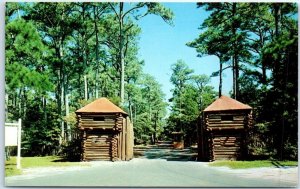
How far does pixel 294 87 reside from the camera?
1046 centimetres

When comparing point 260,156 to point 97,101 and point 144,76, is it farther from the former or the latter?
point 97,101

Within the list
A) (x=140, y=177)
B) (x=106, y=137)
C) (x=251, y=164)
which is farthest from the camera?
(x=106, y=137)

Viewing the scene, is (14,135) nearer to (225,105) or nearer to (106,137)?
(106,137)

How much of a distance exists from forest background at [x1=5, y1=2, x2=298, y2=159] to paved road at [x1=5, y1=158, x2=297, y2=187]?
2.27 feet

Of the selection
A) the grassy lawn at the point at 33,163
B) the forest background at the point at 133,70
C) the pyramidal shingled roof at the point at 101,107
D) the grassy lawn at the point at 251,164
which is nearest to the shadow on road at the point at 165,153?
the forest background at the point at 133,70

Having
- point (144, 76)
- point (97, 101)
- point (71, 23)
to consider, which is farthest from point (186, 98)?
point (71, 23)

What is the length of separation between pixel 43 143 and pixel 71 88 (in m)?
1.49

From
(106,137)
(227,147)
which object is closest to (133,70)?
(106,137)

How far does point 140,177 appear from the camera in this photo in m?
10.2

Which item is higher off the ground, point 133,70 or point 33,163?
point 133,70

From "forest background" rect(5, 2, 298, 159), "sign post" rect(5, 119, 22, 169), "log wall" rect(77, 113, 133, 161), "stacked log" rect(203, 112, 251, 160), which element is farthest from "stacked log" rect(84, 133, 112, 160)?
"stacked log" rect(203, 112, 251, 160)

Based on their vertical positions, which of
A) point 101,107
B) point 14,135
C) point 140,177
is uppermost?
point 101,107

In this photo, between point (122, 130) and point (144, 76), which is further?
point (122, 130)

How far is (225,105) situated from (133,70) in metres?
2.45
